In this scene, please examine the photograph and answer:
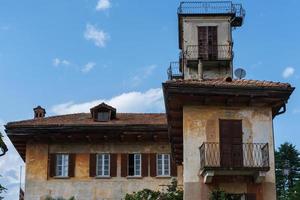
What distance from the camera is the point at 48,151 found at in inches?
1495

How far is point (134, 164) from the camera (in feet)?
125

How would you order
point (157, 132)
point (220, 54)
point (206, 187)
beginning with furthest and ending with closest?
1. point (220, 54)
2. point (157, 132)
3. point (206, 187)

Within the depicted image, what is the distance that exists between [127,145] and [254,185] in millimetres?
14961

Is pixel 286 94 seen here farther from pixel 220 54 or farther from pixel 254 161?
pixel 220 54

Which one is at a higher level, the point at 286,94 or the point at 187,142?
the point at 286,94

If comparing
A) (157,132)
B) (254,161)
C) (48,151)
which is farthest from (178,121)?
(48,151)

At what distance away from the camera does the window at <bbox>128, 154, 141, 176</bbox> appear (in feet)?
125

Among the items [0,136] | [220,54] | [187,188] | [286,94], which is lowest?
[187,188]

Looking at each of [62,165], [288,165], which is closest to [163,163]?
[62,165]

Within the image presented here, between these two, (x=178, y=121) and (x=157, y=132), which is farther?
(x=157, y=132)

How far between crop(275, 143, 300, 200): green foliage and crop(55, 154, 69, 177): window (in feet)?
83.4

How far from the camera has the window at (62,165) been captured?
3791cm

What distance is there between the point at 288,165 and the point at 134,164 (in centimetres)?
2341

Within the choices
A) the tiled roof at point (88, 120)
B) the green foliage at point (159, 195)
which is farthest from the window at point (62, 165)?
the green foliage at point (159, 195)
